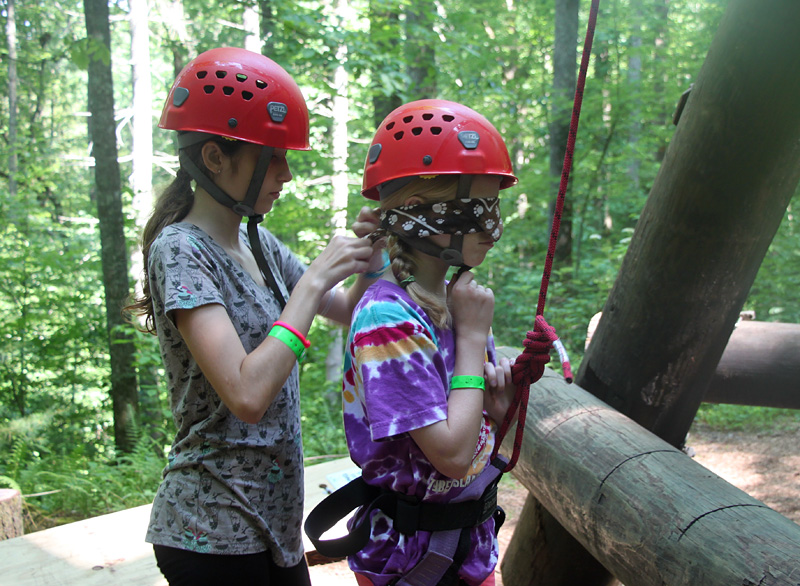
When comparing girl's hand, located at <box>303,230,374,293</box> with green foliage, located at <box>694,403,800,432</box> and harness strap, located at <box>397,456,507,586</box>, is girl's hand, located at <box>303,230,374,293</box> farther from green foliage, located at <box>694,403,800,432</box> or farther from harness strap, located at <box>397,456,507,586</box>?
green foliage, located at <box>694,403,800,432</box>

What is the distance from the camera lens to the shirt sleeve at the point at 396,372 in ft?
4.56

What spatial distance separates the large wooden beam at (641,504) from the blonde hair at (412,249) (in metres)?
1.00

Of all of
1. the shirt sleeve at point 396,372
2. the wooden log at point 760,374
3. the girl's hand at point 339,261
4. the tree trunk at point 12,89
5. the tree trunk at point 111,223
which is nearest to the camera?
the shirt sleeve at point 396,372

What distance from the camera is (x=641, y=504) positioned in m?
2.02

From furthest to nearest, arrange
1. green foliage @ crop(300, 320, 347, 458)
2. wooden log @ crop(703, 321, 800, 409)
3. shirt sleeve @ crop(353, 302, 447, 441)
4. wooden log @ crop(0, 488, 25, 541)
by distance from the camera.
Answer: green foliage @ crop(300, 320, 347, 458) < wooden log @ crop(703, 321, 800, 409) < wooden log @ crop(0, 488, 25, 541) < shirt sleeve @ crop(353, 302, 447, 441)

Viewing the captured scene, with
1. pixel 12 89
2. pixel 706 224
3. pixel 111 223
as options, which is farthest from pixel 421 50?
pixel 12 89

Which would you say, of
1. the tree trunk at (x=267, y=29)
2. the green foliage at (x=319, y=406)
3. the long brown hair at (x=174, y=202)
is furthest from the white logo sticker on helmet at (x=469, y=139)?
the tree trunk at (x=267, y=29)

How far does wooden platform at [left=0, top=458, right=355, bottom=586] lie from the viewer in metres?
2.72

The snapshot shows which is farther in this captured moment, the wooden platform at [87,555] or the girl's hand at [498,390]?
the wooden platform at [87,555]

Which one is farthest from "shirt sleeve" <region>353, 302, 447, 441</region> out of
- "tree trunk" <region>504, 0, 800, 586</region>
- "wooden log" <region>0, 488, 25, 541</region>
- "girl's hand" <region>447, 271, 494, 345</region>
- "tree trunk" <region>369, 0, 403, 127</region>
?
"tree trunk" <region>369, 0, 403, 127</region>

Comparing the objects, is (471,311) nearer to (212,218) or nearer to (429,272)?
(429,272)

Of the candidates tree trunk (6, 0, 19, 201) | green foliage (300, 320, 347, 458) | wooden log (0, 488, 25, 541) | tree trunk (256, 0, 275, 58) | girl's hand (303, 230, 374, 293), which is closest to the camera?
girl's hand (303, 230, 374, 293)

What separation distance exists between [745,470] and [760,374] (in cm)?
187

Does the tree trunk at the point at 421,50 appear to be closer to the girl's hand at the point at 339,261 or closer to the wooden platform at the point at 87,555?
the wooden platform at the point at 87,555
